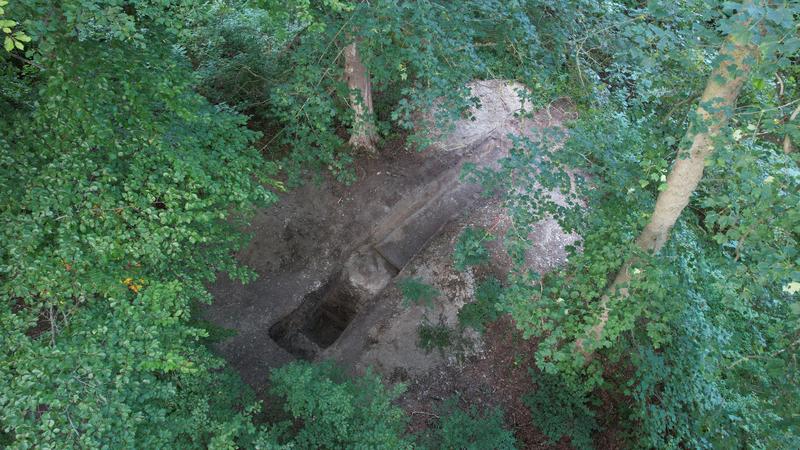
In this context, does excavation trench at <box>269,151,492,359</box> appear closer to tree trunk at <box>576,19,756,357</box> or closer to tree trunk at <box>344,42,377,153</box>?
tree trunk at <box>344,42,377,153</box>

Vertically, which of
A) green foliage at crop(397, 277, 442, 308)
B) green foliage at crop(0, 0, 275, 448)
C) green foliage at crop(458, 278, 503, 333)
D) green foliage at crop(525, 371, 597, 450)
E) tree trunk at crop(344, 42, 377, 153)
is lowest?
green foliage at crop(525, 371, 597, 450)

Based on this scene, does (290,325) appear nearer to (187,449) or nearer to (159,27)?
(187,449)

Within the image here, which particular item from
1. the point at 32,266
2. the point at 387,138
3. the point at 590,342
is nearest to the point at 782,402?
the point at 590,342

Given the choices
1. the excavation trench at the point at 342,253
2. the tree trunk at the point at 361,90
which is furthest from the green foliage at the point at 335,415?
the tree trunk at the point at 361,90

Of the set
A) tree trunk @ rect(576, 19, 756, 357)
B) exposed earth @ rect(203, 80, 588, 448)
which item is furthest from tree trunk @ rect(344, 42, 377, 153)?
tree trunk @ rect(576, 19, 756, 357)

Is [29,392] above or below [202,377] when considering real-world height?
above

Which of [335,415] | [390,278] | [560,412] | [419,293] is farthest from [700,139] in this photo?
[390,278]
